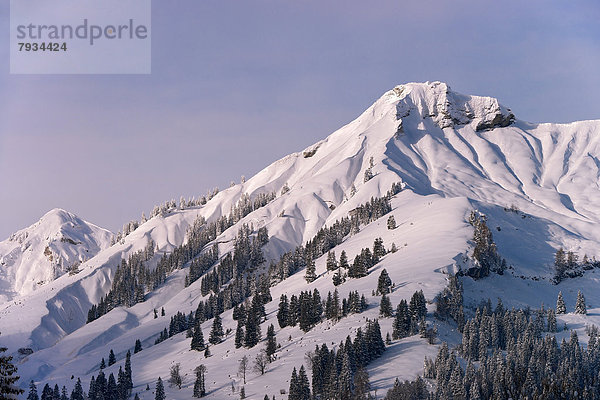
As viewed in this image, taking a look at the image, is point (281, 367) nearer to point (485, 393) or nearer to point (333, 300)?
point (333, 300)

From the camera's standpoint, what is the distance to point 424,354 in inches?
4225

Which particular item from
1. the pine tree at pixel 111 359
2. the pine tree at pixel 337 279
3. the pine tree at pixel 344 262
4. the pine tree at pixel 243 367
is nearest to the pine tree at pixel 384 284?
the pine tree at pixel 337 279

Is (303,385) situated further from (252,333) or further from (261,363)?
(252,333)

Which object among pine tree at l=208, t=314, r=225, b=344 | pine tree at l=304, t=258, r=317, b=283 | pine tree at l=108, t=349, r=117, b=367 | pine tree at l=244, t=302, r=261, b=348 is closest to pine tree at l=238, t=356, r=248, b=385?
pine tree at l=244, t=302, r=261, b=348

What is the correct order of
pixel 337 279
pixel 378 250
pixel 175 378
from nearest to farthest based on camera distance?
pixel 175 378 → pixel 337 279 → pixel 378 250

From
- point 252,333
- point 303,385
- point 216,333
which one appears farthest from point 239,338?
point 303,385

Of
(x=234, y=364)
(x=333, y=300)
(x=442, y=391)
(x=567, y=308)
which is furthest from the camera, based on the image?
(x=567, y=308)

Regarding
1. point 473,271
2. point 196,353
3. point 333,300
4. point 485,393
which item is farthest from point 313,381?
point 473,271

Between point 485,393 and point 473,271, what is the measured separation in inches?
2502

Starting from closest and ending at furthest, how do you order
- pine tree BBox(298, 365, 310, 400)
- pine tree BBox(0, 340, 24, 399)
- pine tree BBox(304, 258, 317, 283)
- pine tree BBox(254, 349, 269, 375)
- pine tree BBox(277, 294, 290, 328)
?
pine tree BBox(0, 340, 24, 399) < pine tree BBox(298, 365, 310, 400) < pine tree BBox(254, 349, 269, 375) < pine tree BBox(277, 294, 290, 328) < pine tree BBox(304, 258, 317, 283)

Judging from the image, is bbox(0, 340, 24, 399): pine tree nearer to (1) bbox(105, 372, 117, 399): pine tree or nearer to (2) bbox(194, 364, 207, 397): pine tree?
(2) bbox(194, 364, 207, 397): pine tree

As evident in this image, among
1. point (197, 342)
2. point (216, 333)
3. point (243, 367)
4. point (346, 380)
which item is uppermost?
point (216, 333)

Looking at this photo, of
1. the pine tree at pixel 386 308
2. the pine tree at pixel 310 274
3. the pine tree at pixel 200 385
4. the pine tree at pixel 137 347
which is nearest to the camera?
the pine tree at pixel 200 385

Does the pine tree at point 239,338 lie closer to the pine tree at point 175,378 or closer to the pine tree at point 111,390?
the pine tree at point 175,378
